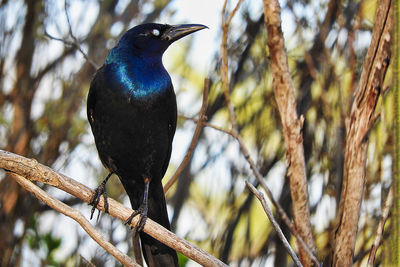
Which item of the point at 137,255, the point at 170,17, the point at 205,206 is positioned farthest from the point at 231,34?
the point at 137,255

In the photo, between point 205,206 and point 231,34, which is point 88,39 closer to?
point 231,34

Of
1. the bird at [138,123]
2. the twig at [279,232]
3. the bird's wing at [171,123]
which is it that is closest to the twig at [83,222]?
the twig at [279,232]

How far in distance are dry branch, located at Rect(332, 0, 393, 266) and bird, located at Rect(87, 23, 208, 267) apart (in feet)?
4.23

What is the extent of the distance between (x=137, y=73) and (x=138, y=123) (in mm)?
334

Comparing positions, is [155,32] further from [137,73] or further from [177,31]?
[137,73]

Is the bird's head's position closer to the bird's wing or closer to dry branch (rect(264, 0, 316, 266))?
the bird's wing

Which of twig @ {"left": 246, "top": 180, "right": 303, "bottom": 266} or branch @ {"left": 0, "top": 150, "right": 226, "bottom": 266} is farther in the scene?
branch @ {"left": 0, "top": 150, "right": 226, "bottom": 266}

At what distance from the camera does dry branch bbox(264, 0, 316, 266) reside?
263cm

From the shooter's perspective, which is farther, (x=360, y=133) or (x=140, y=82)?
(x=140, y=82)

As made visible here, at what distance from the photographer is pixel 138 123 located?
11.4 ft

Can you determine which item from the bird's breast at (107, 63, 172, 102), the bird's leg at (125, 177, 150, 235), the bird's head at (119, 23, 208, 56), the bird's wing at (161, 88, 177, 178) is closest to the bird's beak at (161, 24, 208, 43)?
the bird's head at (119, 23, 208, 56)

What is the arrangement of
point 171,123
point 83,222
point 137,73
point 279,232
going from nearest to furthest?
1. point 279,232
2. point 83,222
3. point 137,73
4. point 171,123

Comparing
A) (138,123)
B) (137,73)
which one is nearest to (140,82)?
(137,73)

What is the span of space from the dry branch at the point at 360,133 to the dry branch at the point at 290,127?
0.72ft
